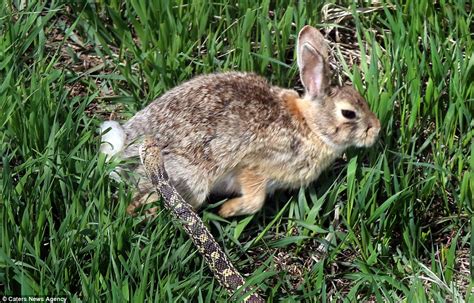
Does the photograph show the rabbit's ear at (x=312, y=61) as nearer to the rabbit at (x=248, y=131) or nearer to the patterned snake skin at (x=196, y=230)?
the rabbit at (x=248, y=131)

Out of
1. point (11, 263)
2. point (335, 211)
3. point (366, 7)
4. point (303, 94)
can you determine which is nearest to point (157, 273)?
point (11, 263)

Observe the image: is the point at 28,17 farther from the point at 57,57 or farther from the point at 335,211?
the point at 335,211

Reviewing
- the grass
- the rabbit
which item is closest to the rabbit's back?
the rabbit

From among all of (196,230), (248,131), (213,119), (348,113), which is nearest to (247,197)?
(248,131)

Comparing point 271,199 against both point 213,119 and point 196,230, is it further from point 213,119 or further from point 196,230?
point 196,230

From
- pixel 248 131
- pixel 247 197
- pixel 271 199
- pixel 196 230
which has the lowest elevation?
pixel 271 199

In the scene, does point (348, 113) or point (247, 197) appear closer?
point (247, 197)
